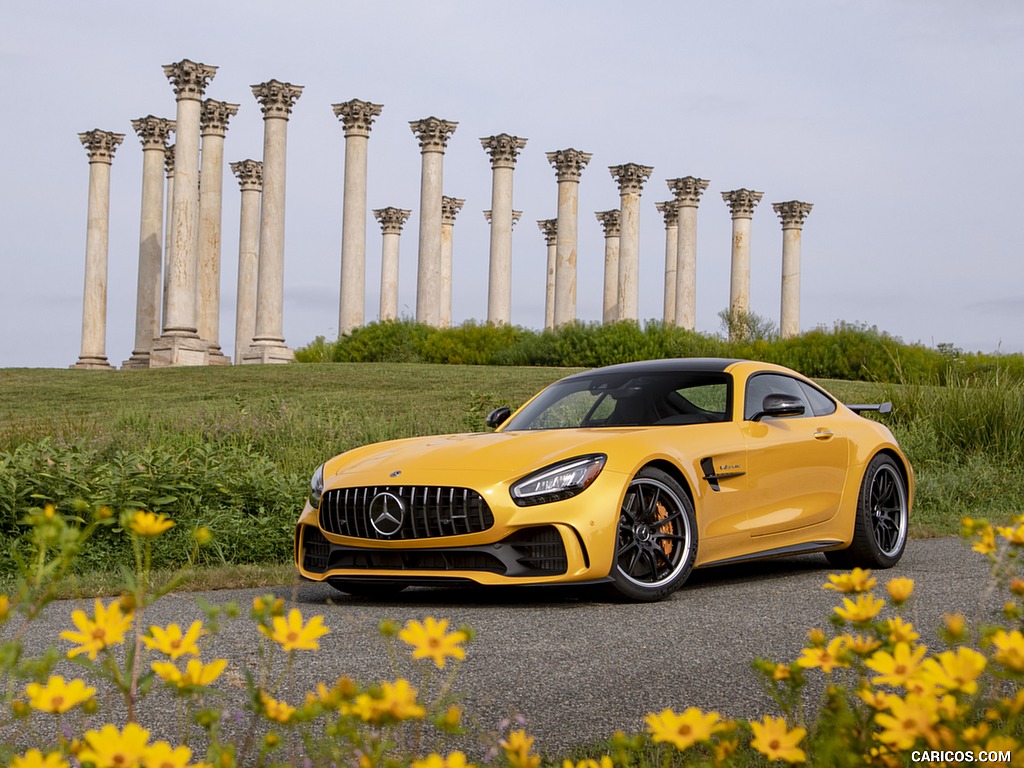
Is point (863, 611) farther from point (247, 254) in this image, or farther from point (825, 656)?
point (247, 254)

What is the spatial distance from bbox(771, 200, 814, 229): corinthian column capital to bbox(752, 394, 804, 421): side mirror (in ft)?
Result: 149

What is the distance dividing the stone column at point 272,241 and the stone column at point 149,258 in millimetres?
5645

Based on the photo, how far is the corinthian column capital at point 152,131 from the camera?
47219mm

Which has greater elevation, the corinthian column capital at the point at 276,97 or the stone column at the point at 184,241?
the corinthian column capital at the point at 276,97

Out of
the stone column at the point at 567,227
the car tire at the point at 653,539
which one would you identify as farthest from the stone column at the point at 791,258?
the car tire at the point at 653,539

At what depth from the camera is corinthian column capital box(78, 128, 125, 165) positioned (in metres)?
48.2

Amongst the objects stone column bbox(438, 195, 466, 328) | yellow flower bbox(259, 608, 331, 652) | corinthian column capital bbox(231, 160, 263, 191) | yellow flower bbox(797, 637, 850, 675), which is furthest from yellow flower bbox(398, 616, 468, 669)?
stone column bbox(438, 195, 466, 328)

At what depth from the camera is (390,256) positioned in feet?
189

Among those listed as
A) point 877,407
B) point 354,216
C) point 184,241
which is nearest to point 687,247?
point 354,216

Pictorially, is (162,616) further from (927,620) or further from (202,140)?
(202,140)

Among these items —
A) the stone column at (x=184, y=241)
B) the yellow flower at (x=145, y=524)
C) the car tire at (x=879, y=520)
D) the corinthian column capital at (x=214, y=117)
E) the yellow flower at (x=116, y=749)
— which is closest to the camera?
the yellow flower at (x=116, y=749)

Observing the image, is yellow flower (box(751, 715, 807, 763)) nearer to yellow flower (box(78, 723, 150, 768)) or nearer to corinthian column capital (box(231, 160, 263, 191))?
yellow flower (box(78, 723, 150, 768))

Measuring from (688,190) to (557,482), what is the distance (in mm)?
46204

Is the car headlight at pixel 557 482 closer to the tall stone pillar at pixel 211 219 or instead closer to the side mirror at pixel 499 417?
the side mirror at pixel 499 417
